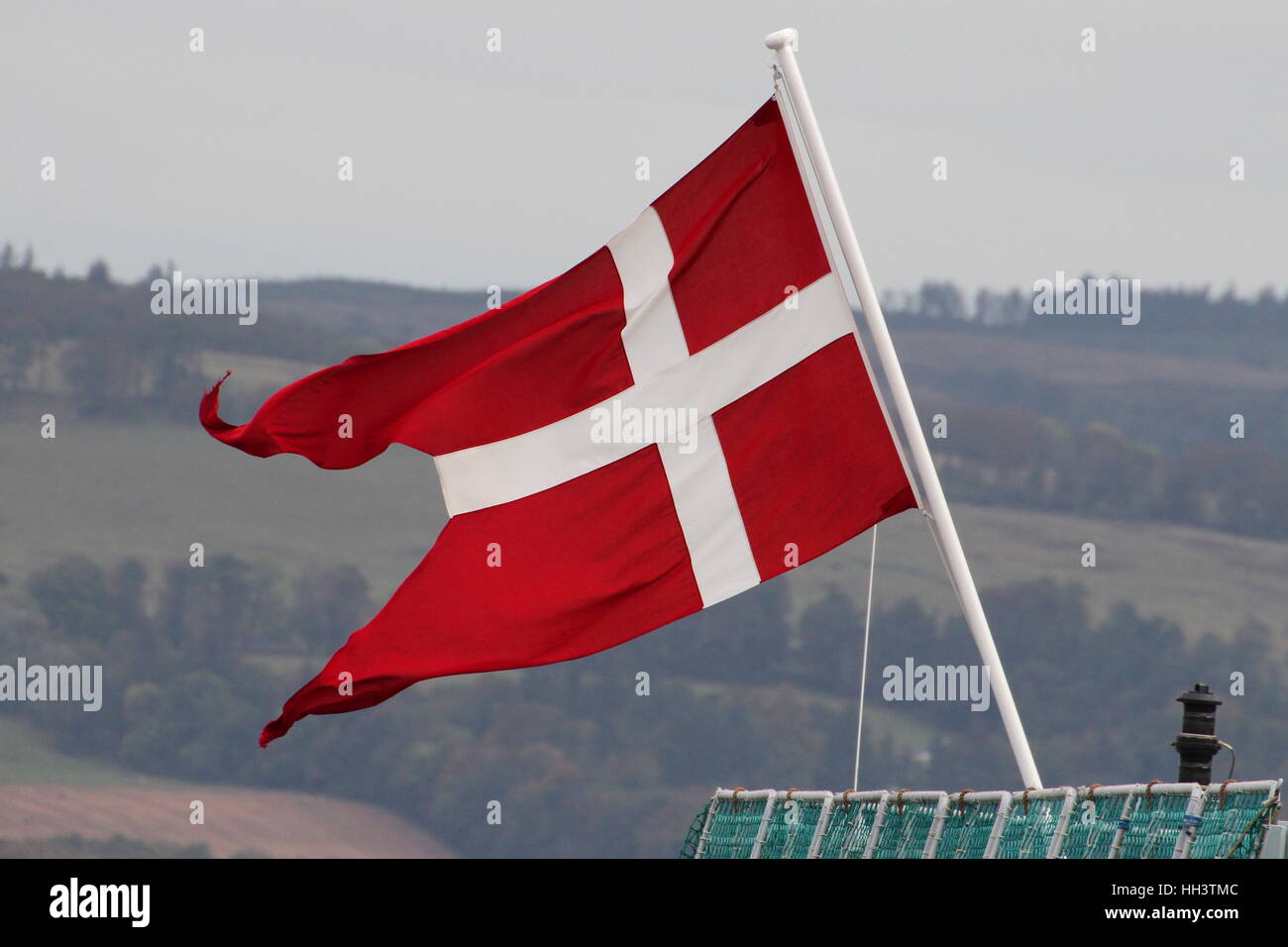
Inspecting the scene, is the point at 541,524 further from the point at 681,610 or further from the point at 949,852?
the point at 949,852

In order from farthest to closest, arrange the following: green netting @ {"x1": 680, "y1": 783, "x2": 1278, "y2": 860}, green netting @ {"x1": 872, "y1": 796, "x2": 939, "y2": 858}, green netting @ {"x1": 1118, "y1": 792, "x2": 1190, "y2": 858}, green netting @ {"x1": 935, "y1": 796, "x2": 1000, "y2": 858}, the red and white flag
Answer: the red and white flag
green netting @ {"x1": 872, "y1": 796, "x2": 939, "y2": 858}
green netting @ {"x1": 935, "y1": 796, "x2": 1000, "y2": 858}
green netting @ {"x1": 1118, "y1": 792, "x2": 1190, "y2": 858}
green netting @ {"x1": 680, "y1": 783, "x2": 1278, "y2": 860}

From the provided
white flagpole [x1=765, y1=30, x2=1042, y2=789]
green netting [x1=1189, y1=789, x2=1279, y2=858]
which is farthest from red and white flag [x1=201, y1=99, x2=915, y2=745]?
green netting [x1=1189, y1=789, x2=1279, y2=858]

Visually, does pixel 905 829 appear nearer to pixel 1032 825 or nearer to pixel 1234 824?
pixel 1032 825

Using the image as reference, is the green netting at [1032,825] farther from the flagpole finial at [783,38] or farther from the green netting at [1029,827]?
the flagpole finial at [783,38]

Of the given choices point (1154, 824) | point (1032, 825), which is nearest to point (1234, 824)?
point (1154, 824)

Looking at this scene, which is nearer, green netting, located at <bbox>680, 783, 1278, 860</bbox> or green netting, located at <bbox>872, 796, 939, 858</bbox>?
green netting, located at <bbox>680, 783, 1278, 860</bbox>

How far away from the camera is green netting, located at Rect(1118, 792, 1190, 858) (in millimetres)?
13409

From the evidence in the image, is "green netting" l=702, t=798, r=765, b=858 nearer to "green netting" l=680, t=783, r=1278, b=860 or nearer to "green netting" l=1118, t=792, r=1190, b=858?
"green netting" l=680, t=783, r=1278, b=860

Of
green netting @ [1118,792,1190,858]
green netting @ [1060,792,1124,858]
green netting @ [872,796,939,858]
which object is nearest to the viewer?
green netting @ [1118,792,1190,858]

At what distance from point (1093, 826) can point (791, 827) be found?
4.66m

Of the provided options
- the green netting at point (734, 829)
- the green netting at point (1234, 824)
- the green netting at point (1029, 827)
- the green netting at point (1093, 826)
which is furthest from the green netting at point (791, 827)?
the green netting at point (1234, 824)

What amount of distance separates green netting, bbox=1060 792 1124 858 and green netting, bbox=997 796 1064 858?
4.7 inches
